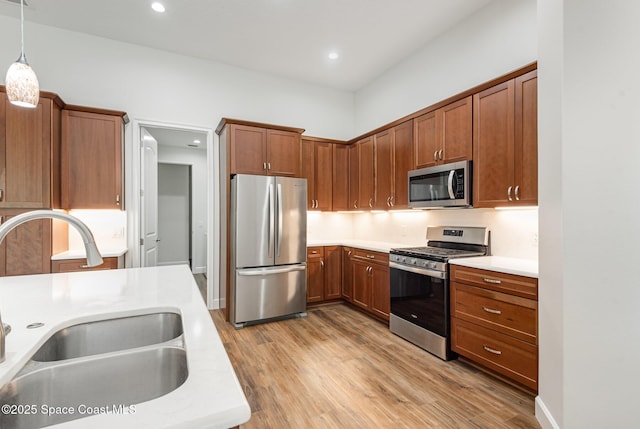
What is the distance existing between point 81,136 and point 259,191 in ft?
6.58

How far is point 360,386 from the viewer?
2.35 meters

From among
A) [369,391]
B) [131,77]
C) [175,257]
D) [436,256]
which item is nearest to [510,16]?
[436,256]

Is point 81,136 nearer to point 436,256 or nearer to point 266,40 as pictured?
point 266,40

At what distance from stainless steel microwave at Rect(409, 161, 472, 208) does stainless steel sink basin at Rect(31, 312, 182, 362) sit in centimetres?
257

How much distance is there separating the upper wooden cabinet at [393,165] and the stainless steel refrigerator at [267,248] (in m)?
1.01

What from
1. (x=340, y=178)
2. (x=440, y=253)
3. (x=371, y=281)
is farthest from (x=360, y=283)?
(x=340, y=178)

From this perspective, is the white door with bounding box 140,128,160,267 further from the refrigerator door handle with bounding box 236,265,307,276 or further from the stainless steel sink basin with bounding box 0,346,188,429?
the stainless steel sink basin with bounding box 0,346,188,429

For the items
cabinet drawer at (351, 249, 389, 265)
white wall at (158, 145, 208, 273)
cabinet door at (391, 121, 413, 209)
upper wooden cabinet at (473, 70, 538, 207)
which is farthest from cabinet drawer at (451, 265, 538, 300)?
white wall at (158, 145, 208, 273)

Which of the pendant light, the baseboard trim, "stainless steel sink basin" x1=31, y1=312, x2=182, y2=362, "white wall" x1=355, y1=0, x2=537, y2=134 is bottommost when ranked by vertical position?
the baseboard trim

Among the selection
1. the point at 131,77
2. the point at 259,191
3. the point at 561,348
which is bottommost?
the point at 561,348

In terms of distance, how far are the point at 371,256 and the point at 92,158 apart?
3.39 meters

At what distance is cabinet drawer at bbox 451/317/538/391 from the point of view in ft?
6.92

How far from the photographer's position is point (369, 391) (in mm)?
2285

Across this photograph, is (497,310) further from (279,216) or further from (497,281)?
(279,216)
